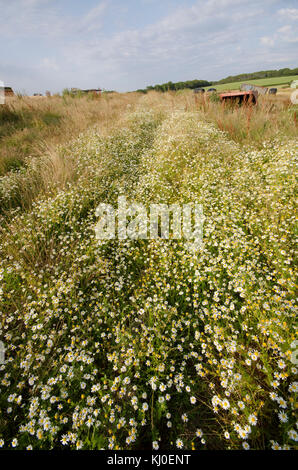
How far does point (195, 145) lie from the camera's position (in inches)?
257

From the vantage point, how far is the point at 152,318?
8.15 ft

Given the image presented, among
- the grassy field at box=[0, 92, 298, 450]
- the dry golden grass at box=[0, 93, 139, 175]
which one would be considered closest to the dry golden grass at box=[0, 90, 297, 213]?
the dry golden grass at box=[0, 93, 139, 175]

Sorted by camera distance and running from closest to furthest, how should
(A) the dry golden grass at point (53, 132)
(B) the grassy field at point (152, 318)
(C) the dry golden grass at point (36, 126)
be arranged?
1. (B) the grassy field at point (152, 318)
2. (A) the dry golden grass at point (53, 132)
3. (C) the dry golden grass at point (36, 126)

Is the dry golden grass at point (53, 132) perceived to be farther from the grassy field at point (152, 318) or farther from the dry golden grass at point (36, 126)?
the grassy field at point (152, 318)

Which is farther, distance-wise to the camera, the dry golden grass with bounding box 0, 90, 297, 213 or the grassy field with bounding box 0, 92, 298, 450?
the dry golden grass with bounding box 0, 90, 297, 213

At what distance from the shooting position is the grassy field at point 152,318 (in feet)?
5.83

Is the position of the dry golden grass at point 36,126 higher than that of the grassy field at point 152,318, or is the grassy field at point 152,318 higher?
the dry golden grass at point 36,126

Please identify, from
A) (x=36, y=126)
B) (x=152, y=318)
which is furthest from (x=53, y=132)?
(x=152, y=318)

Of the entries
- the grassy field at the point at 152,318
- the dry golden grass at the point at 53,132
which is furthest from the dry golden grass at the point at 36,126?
the grassy field at the point at 152,318

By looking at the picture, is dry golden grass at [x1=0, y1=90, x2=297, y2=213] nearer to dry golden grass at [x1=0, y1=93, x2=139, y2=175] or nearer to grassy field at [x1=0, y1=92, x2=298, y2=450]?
dry golden grass at [x1=0, y1=93, x2=139, y2=175]

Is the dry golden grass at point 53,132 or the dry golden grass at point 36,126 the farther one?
the dry golden grass at point 36,126

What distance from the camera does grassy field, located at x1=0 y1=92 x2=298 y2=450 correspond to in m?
1.78

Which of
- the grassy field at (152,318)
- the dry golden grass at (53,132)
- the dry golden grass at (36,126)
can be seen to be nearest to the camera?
the grassy field at (152,318)
